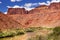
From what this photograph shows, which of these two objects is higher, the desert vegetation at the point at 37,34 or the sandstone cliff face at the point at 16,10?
the desert vegetation at the point at 37,34

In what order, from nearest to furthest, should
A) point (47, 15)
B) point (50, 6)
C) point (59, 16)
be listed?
point (59, 16)
point (47, 15)
point (50, 6)

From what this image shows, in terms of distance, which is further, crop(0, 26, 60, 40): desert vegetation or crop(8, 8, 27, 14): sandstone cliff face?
crop(8, 8, 27, 14): sandstone cliff face

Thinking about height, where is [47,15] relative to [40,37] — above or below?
below

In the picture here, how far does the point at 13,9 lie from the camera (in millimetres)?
144500

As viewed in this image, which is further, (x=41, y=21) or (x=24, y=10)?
(x=24, y=10)

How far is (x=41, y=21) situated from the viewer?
359 feet

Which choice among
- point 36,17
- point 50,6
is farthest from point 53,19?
point 50,6

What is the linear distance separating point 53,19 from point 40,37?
83.9 m

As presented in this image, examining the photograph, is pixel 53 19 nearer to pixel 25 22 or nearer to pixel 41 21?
pixel 41 21

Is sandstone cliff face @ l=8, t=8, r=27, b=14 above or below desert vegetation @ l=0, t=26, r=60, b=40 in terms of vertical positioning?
below

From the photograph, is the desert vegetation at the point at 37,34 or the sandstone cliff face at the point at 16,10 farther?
the sandstone cliff face at the point at 16,10

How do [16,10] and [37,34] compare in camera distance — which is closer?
[37,34]

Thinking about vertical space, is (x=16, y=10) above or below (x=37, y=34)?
below

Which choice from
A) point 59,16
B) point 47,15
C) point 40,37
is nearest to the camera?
point 40,37
